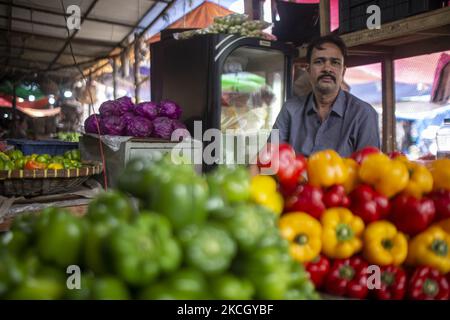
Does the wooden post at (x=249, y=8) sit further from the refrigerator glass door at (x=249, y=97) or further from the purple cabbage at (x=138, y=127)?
the purple cabbage at (x=138, y=127)

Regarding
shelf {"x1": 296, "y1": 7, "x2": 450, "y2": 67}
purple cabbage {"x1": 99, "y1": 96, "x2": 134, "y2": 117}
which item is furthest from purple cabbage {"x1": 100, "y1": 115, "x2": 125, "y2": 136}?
shelf {"x1": 296, "y1": 7, "x2": 450, "y2": 67}

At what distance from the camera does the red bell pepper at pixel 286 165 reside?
1.44m

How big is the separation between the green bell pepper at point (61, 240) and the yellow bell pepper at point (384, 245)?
90 centimetres

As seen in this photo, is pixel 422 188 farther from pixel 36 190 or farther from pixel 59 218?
pixel 36 190

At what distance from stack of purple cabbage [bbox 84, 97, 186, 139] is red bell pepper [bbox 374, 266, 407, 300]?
267 centimetres

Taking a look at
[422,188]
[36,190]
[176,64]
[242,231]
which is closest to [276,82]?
[176,64]

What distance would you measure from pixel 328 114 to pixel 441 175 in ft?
5.69

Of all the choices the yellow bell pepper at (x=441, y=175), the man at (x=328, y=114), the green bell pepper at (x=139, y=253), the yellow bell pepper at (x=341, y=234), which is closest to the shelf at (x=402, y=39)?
the man at (x=328, y=114)

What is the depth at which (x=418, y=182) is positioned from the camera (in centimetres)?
140

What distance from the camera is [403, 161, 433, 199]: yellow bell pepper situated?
4.58 feet

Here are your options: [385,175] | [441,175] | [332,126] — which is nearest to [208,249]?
[385,175]

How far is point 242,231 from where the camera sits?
93 cm

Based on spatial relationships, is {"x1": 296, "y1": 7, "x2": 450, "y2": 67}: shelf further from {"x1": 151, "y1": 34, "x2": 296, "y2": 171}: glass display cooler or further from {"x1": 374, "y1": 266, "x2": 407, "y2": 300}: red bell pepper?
{"x1": 374, "y1": 266, "x2": 407, "y2": 300}: red bell pepper

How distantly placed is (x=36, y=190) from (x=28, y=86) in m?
16.4
